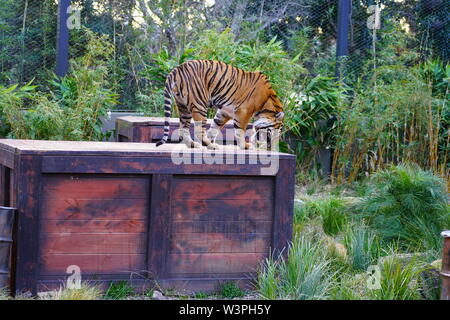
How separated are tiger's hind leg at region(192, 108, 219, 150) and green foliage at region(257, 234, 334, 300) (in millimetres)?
1018

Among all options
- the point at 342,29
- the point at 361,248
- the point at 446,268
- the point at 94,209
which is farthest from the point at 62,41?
the point at 446,268

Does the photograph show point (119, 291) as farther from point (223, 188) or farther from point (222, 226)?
point (223, 188)

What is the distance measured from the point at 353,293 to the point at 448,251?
637 millimetres

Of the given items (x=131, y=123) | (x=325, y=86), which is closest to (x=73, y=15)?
(x=131, y=123)

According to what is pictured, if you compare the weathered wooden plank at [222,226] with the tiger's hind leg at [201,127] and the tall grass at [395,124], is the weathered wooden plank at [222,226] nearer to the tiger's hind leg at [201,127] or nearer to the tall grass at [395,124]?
the tiger's hind leg at [201,127]

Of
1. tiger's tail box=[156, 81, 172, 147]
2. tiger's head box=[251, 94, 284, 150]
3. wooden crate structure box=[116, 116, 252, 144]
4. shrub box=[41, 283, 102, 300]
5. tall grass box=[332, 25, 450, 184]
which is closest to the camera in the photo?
shrub box=[41, 283, 102, 300]

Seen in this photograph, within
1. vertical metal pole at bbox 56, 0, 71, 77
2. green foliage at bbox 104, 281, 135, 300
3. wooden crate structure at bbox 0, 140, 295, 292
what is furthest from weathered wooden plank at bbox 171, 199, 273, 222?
vertical metal pole at bbox 56, 0, 71, 77

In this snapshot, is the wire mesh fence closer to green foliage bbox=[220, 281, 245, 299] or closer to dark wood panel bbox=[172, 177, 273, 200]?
dark wood panel bbox=[172, 177, 273, 200]

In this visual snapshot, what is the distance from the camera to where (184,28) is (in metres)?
8.98

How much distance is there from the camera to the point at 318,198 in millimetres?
→ 7020

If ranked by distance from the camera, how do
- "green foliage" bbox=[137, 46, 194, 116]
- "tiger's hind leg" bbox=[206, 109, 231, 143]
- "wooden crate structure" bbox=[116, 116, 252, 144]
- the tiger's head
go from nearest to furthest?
"tiger's hind leg" bbox=[206, 109, 231, 143], the tiger's head, "wooden crate structure" bbox=[116, 116, 252, 144], "green foliage" bbox=[137, 46, 194, 116]

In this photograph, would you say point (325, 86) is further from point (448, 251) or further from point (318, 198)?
point (448, 251)

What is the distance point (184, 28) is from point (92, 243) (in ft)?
16.7

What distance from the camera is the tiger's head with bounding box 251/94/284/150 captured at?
554 centimetres
